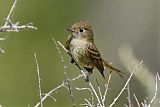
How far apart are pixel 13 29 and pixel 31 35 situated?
1301 centimetres

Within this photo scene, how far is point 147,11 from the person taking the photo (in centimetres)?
1592

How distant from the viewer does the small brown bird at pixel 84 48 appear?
5.90 metres

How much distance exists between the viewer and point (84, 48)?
6184 millimetres

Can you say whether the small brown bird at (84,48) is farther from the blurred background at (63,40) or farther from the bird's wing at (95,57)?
the blurred background at (63,40)

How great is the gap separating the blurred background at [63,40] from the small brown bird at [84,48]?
6.38 metres

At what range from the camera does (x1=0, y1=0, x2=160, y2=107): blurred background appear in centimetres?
1367

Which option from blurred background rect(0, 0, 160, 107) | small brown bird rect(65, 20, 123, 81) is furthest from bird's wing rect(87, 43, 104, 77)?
blurred background rect(0, 0, 160, 107)

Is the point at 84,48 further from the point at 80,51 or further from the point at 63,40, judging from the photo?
the point at 63,40

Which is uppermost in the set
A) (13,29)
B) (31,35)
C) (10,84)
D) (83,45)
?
(31,35)

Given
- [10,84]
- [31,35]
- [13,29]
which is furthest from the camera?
[31,35]

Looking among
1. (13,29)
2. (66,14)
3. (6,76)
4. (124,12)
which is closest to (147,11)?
(124,12)

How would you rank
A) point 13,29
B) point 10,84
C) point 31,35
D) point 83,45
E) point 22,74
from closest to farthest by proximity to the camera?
point 13,29, point 83,45, point 10,84, point 22,74, point 31,35

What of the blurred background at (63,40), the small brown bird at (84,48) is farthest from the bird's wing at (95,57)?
the blurred background at (63,40)

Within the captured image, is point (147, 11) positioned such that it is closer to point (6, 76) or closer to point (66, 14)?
point (66, 14)
